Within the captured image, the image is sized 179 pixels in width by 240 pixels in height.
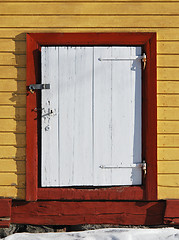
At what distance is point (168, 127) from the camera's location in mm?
4680

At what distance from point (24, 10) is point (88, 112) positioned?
60.4 inches

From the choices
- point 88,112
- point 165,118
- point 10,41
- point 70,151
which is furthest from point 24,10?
point 165,118

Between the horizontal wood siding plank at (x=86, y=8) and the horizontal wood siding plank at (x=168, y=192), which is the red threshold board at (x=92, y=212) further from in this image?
the horizontal wood siding plank at (x=86, y=8)

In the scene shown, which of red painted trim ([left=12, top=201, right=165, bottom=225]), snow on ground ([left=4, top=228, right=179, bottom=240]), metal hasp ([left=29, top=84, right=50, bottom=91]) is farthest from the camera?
red painted trim ([left=12, top=201, right=165, bottom=225])

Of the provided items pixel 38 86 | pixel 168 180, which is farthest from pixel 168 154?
pixel 38 86

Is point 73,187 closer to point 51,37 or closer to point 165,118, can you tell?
point 165,118

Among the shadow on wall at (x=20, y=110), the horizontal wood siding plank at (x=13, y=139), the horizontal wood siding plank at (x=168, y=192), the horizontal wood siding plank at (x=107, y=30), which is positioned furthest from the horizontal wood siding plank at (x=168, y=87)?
the horizontal wood siding plank at (x=13, y=139)

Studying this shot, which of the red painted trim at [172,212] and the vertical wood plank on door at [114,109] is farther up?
the vertical wood plank on door at [114,109]

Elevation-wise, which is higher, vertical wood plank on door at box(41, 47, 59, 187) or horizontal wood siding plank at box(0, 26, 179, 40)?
horizontal wood siding plank at box(0, 26, 179, 40)

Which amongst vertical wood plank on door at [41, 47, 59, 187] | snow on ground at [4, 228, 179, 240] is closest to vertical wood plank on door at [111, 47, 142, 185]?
snow on ground at [4, 228, 179, 240]

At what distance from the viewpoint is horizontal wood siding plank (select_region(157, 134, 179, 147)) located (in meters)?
4.68

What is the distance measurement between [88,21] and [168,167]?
2120 mm

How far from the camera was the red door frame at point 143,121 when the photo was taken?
463 cm

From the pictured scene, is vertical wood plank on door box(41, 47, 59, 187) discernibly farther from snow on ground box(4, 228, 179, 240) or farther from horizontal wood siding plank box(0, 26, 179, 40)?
snow on ground box(4, 228, 179, 240)
